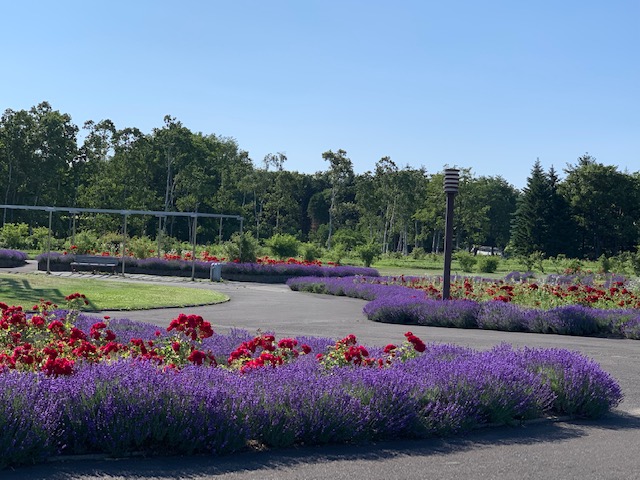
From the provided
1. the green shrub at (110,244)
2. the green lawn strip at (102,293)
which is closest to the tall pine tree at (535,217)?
the green shrub at (110,244)

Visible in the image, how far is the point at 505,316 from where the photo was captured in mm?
14281

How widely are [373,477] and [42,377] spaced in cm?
238

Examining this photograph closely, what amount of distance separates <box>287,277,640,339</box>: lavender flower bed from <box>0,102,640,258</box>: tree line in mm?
33041

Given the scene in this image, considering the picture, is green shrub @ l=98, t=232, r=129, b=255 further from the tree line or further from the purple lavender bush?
the tree line

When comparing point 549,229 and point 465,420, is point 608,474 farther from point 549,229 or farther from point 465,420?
point 549,229

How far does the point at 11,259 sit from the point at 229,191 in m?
32.7

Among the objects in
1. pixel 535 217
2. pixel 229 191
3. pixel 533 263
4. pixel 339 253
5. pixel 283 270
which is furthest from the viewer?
pixel 229 191

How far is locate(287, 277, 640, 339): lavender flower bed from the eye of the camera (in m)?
13.7

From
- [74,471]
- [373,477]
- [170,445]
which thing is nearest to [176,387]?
[170,445]

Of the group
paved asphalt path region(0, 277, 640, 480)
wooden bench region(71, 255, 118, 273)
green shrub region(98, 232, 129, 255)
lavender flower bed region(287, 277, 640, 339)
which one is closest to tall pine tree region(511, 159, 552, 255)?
green shrub region(98, 232, 129, 255)

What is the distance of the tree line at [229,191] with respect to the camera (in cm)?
5562

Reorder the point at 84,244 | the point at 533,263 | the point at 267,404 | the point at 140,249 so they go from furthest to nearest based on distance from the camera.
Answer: the point at 533,263 → the point at 84,244 → the point at 140,249 → the point at 267,404

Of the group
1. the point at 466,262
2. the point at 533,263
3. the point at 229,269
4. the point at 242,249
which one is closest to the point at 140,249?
the point at 242,249

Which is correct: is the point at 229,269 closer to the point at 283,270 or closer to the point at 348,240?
the point at 283,270
